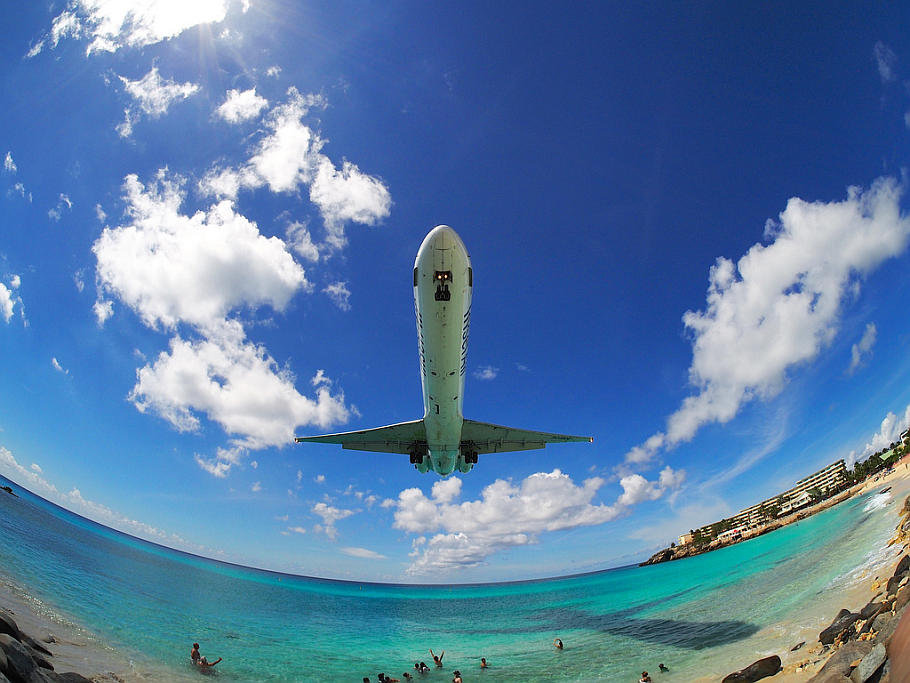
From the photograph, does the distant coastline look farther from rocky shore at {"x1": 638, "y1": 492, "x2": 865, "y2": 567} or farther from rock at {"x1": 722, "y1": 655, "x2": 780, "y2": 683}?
rock at {"x1": 722, "y1": 655, "x2": 780, "y2": 683}

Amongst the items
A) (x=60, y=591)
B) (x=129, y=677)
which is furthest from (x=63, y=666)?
(x=60, y=591)

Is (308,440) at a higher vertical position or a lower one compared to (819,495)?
higher

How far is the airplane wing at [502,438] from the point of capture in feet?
84.2

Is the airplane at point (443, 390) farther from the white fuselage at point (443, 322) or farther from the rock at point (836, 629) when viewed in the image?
the rock at point (836, 629)

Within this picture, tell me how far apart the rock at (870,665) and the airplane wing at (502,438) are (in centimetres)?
1724

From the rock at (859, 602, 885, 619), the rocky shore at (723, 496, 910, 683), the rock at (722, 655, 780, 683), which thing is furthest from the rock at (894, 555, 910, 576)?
the rock at (722, 655, 780, 683)

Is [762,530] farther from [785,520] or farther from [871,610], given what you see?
[871,610]

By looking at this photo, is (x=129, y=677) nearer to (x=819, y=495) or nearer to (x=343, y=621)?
(x=343, y=621)

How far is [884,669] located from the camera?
6883 mm

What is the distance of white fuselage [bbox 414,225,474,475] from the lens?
14.1 metres

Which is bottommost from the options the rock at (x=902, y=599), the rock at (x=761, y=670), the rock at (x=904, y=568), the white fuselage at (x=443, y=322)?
the rock at (x=761, y=670)

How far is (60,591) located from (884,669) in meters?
48.9

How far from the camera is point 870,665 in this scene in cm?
732

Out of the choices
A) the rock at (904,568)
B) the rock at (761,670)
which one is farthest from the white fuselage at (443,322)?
the rock at (904,568)
